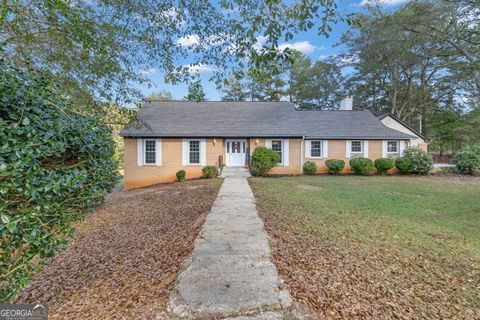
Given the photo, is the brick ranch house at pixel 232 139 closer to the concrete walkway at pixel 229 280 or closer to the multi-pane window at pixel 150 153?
the multi-pane window at pixel 150 153

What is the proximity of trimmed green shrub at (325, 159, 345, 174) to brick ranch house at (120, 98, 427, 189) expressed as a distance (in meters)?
0.53

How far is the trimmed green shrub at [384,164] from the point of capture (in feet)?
49.1

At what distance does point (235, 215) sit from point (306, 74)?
3069 centimetres

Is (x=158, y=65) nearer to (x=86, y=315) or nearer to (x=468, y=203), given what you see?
(x=86, y=315)

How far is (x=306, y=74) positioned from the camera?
104ft

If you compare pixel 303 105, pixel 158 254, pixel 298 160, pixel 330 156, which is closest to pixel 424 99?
pixel 303 105

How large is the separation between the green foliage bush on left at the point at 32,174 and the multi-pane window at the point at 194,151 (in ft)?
41.4

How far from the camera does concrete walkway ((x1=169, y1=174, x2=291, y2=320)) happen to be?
89.3 inches

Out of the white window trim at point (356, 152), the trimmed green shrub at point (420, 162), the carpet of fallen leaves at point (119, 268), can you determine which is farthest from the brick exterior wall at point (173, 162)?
the carpet of fallen leaves at point (119, 268)

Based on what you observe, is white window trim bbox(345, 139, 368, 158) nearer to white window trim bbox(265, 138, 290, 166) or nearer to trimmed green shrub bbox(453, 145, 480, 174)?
white window trim bbox(265, 138, 290, 166)

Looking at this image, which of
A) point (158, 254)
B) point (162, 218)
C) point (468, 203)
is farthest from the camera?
point (468, 203)

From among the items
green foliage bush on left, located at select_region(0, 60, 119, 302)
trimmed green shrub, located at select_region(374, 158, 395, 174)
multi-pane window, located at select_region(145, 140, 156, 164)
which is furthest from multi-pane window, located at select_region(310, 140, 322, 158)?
green foliage bush on left, located at select_region(0, 60, 119, 302)

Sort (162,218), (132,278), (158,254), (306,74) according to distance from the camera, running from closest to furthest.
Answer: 1. (132,278)
2. (158,254)
3. (162,218)
4. (306,74)

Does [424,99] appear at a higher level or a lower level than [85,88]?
higher
